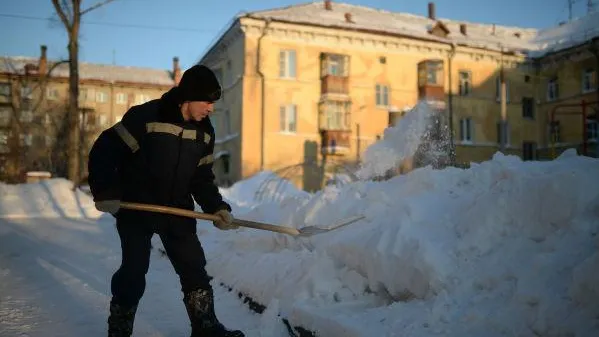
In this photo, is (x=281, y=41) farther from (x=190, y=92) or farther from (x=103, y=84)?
(x=103, y=84)

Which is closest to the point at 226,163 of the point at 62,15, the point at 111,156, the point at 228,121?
the point at 228,121

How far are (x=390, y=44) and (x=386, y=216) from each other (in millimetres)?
23231

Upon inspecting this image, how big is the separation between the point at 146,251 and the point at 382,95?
24.0 meters

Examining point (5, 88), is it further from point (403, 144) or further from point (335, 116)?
point (403, 144)

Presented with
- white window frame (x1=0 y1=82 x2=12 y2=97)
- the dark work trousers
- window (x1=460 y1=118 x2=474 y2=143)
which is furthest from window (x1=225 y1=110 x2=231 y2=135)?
white window frame (x1=0 y1=82 x2=12 y2=97)

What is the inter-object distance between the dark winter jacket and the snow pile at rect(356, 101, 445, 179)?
529 cm

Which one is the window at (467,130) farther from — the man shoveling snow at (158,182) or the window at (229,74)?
the man shoveling snow at (158,182)

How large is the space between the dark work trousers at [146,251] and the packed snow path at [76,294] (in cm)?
57

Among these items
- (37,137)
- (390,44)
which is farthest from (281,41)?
(37,137)

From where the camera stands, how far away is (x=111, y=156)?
2.95m

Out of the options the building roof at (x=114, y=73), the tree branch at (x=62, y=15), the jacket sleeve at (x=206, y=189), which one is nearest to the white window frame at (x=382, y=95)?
the tree branch at (x=62, y=15)

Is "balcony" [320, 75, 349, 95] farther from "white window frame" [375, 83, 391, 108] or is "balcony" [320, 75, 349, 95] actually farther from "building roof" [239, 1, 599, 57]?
"building roof" [239, 1, 599, 57]

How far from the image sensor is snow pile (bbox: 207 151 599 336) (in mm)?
2334

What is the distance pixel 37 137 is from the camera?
45.2 m
